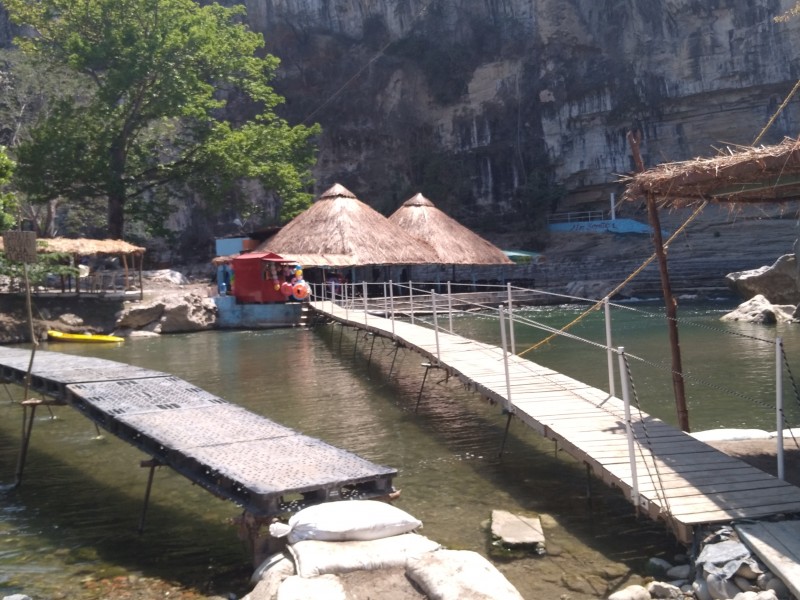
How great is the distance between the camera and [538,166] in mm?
37688

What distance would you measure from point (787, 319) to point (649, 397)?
11.1 meters

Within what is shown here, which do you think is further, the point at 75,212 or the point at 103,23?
the point at 75,212

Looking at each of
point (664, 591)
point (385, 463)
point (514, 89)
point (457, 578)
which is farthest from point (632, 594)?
point (514, 89)

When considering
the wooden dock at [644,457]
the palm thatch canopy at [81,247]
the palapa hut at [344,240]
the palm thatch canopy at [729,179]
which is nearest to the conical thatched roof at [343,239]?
the palapa hut at [344,240]

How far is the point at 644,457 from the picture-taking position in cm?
575

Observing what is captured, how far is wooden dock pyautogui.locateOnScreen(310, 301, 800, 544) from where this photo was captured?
4.79 meters

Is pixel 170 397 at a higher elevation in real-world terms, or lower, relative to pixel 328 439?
higher

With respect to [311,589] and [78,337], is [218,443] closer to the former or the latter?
[311,589]

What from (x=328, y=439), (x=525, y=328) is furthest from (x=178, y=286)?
(x=328, y=439)

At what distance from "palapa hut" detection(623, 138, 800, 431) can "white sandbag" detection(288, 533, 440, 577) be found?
11.0 ft

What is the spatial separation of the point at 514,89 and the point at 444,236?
38.0ft

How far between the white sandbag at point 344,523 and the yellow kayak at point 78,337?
55.2 ft

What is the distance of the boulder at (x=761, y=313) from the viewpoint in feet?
63.3

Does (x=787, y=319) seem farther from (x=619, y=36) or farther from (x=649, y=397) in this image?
(x=619, y=36)
